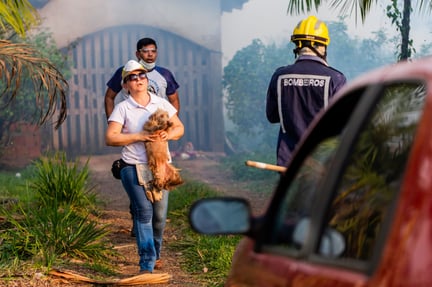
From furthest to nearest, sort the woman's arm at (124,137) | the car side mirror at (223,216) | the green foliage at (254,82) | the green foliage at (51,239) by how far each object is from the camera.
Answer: the green foliage at (254,82) < the green foliage at (51,239) < the woman's arm at (124,137) < the car side mirror at (223,216)

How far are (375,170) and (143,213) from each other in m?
4.35

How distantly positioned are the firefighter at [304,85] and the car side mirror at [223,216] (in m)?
3.68

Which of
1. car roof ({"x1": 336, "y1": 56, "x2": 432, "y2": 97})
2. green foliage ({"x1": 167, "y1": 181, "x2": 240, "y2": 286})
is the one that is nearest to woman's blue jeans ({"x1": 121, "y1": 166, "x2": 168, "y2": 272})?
green foliage ({"x1": 167, "y1": 181, "x2": 240, "y2": 286})

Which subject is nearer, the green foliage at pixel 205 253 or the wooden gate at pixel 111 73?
the green foliage at pixel 205 253

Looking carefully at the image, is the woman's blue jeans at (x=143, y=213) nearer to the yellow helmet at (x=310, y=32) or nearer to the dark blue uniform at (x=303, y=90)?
the dark blue uniform at (x=303, y=90)

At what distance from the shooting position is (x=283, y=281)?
117 inches

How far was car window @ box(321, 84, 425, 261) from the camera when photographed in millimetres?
2957

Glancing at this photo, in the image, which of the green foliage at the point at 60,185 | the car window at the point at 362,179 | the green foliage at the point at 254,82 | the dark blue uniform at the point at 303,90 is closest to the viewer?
the car window at the point at 362,179

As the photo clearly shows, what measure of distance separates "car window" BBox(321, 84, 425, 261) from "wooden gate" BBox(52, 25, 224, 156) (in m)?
17.9

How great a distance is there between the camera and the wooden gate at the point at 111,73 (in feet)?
69.9

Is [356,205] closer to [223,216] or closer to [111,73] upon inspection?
[223,216]

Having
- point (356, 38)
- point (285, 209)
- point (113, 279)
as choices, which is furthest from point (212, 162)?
point (285, 209)

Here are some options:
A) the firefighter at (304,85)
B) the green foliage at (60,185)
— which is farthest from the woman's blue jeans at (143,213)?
the green foliage at (60,185)

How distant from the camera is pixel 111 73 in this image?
21531 mm
